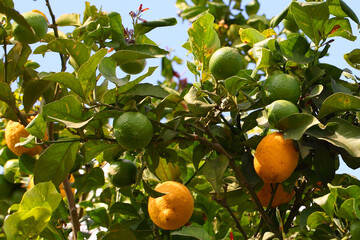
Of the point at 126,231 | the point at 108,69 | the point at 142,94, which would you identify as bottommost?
the point at 126,231

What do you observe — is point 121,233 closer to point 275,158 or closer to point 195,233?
point 195,233

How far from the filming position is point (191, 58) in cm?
167

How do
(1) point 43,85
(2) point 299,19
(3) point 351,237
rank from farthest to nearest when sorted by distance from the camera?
(1) point 43,85
(2) point 299,19
(3) point 351,237

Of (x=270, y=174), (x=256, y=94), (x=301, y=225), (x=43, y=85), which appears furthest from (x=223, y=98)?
(x=43, y=85)

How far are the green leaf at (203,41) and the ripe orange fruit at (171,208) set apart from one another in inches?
15.1

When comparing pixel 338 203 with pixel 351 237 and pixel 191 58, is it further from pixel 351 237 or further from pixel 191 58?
pixel 191 58

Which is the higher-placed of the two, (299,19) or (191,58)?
(299,19)

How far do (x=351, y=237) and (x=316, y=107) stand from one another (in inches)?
15.8

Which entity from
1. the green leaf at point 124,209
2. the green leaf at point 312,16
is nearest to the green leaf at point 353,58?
the green leaf at point 312,16

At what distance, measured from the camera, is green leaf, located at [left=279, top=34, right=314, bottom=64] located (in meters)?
1.38

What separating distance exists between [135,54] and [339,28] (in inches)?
24.0

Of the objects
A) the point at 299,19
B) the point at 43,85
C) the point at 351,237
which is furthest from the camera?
the point at 43,85

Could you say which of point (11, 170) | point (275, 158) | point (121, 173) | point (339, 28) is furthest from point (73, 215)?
point (339, 28)

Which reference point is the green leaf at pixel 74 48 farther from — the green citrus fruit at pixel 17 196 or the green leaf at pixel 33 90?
the green citrus fruit at pixel 17 196
